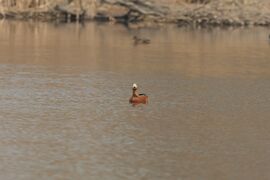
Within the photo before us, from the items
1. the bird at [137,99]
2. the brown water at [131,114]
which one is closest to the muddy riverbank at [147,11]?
the brown water at [131,114]

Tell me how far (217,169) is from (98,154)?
10.6ft

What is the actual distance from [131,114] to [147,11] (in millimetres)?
52489

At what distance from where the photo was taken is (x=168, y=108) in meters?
28.3

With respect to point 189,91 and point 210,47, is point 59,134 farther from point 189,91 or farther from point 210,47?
point 210,47

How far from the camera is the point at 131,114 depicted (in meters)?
27.1

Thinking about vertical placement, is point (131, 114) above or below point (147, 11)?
below

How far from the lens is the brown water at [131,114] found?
19875mm

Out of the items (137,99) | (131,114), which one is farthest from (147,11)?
(131,114)

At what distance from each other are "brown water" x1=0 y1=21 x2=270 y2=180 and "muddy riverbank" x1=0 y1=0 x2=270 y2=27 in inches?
1099

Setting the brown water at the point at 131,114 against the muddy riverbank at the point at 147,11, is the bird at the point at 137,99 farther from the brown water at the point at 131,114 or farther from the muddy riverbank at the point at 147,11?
the muddy riverbank at the point at 147,11

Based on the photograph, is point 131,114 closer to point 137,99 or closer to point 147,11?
point 137,99

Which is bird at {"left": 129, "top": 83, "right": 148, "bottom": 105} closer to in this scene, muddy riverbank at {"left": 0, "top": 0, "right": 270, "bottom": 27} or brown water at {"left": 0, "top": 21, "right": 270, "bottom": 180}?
brown water at {"left": 0, "top": 21, "right": 270, "bottom": 180}

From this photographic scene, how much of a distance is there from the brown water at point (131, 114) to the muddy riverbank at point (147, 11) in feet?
91.6

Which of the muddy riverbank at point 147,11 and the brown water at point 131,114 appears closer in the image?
the brown water at point 131,114
